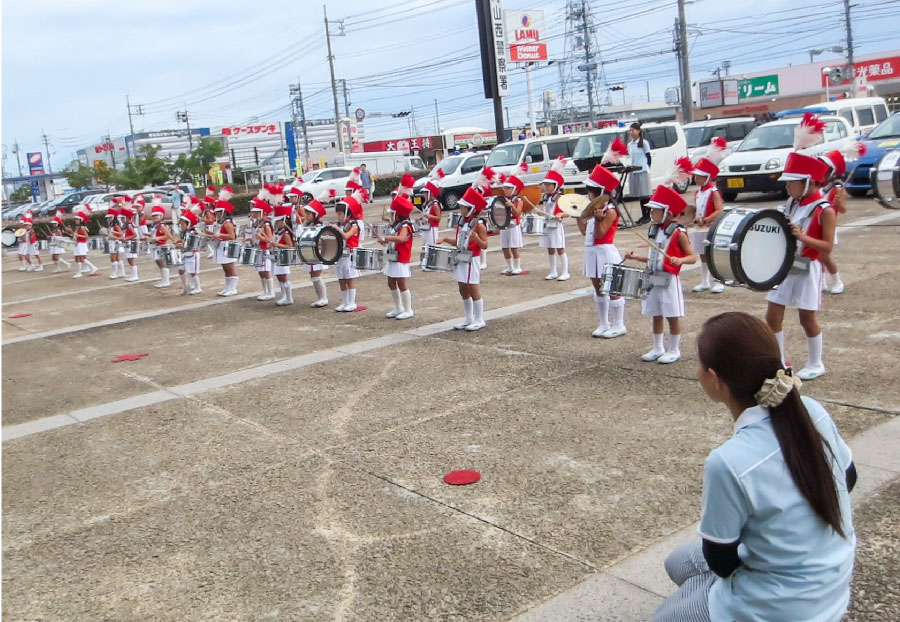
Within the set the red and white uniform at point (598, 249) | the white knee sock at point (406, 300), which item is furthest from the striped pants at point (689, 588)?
the white knee sock at point (406, 300)

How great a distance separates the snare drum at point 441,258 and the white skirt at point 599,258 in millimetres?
1661

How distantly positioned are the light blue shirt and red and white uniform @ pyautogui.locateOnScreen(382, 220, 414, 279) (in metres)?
8.32

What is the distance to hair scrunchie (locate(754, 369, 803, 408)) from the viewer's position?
2.24 meters

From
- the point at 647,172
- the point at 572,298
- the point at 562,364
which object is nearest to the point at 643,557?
the point at 562,364

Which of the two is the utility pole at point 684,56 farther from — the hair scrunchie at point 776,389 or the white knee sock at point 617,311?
the hair scrunchie at point 776,389

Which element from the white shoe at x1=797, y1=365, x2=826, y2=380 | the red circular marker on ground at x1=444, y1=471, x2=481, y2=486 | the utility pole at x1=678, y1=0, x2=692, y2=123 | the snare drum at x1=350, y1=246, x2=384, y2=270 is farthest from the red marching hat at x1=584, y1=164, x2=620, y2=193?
the utility pole at x1=678, y1=0, x2=692, y2=123

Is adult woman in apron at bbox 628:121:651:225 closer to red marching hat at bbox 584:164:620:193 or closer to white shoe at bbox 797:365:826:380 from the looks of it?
red marching hat at bbox 584:164:620:193

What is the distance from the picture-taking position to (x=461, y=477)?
205 inches

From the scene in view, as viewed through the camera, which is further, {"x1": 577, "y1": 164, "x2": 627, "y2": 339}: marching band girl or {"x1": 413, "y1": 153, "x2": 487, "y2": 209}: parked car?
{"x1": 413, "y1": 153, "x2": 487, "y2": 209}: parked car

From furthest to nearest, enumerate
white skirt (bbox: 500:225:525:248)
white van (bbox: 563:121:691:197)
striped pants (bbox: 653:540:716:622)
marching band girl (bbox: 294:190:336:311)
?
white van (bbox: 563:121:691:197) → white skirt (bbox: 500:225:525:248) → marching band girl (bbox: 294:190:336:311) → striped pants (bbox: 653:540:716:622)

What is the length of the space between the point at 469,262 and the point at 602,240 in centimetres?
164

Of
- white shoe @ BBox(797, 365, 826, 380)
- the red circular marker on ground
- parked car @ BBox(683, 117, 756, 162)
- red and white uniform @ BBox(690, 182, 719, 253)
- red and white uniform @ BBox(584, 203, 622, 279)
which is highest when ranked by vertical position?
parked car @ BBox(683, 117, 756, 162)

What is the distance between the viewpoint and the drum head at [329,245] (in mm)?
10802

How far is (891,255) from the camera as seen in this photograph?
1150 cm
